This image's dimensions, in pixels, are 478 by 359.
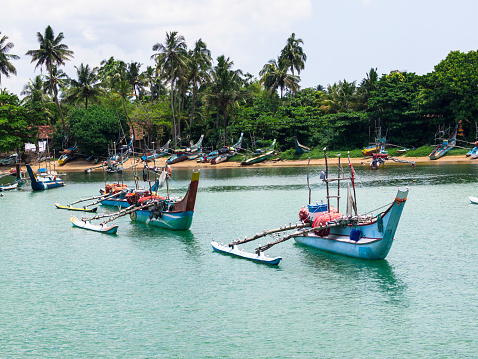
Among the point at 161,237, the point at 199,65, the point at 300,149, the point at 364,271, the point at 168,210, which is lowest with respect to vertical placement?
the point at 364,271

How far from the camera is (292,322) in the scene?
61.2ft

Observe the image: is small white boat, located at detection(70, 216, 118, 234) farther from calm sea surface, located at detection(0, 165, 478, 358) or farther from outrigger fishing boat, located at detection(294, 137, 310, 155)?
outrigger fishing boat, located at detection(294, 137, 310, 155)

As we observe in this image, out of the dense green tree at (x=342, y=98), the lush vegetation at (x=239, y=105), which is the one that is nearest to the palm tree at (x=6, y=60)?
the lush vegetation at (x=239, y=105)

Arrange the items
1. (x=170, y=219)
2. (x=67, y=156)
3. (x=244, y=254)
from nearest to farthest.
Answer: (x=244, y=254)
(x=170, y=219)
(x=67, y=156)

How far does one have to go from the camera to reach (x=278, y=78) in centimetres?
8931

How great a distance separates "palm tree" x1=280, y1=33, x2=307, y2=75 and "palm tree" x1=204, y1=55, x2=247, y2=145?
29.3 feet

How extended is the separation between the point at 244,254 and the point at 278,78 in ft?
217

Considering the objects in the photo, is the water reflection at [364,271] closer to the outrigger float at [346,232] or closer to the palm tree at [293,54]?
the outrigger float at [346,232]

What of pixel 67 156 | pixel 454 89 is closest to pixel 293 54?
pixel 454 89

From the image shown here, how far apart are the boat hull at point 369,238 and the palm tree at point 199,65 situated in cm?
6676

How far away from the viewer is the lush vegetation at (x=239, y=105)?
75875 mm

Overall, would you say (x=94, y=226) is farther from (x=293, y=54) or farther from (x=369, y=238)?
(x=293, y=54)

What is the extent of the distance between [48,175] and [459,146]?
54.6m

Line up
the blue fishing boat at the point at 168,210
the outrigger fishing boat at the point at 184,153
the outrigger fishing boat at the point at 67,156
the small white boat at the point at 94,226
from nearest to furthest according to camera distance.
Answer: the blue fishing boat at the point at 168,210, the small white boat at the point at 94,226, the outrigger fishing boat at the point at 184,153, the outrigger fishing boat at the point at 67,156
